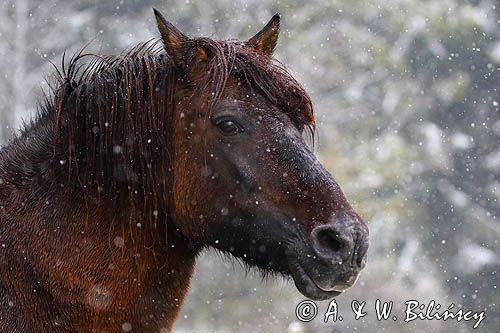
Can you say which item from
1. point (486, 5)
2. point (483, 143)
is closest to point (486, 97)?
point (483, 143)

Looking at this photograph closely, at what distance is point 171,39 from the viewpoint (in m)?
3.35

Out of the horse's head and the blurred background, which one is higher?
the horse's head

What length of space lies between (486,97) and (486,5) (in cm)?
189

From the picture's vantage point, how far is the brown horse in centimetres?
304

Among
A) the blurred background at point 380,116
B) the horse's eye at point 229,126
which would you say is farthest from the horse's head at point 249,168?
the blurred background at point 380,116

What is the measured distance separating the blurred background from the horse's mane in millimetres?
10905

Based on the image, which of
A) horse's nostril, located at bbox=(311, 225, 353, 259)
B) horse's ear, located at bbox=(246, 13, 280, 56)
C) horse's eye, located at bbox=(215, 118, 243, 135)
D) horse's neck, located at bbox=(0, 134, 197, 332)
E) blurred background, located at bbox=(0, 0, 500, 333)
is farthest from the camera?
blurred background, located at bbox=(0, 0, 500, 333)

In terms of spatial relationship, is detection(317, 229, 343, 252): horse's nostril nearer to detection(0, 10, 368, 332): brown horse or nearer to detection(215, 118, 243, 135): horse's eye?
detection(0, 10, 368, 332): brown horse

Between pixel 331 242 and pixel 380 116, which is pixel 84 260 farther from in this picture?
pixel 380 116

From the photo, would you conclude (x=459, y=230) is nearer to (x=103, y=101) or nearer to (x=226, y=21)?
(x=226, y=21)

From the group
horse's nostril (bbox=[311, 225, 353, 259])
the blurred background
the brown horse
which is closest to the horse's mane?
the brown horse

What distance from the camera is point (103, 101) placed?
3.27m

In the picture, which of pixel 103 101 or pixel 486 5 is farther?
pixel 486 5

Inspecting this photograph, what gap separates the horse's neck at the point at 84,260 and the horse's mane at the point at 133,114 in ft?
0.33
